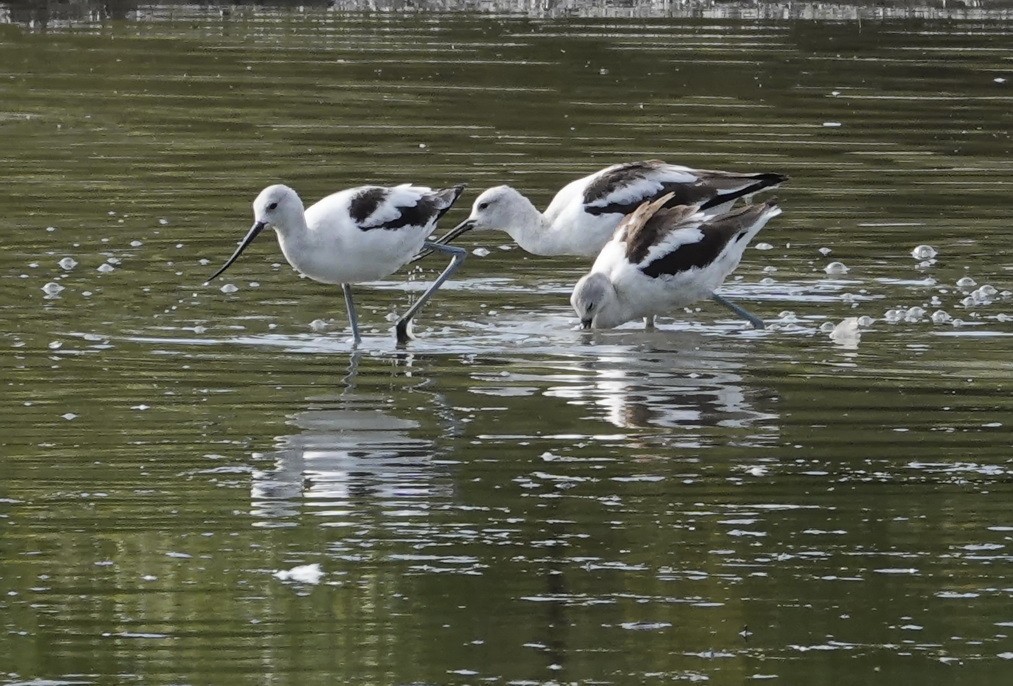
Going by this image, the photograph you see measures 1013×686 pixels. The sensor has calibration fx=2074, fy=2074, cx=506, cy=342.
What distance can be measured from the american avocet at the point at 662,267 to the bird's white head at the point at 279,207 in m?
1.55

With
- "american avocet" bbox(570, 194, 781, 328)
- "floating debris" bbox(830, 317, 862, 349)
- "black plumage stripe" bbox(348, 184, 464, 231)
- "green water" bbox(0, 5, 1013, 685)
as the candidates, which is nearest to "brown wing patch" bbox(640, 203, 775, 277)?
"american avocet" bbox(570, 194, 781, 328)

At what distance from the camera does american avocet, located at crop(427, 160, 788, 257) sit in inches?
472

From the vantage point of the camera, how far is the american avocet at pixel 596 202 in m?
12.0

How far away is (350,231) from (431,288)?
0.83m

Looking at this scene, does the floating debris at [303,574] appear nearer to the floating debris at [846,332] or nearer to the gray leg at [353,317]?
the gray leg at [353,317]

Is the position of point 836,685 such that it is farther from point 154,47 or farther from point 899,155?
point 154,47

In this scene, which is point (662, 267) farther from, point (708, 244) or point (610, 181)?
point (610, 181)

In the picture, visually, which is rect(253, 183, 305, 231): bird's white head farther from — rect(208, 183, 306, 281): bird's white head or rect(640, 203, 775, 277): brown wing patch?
rect(640, 203, 775, 277): brown wing patch

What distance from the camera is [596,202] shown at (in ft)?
39.3

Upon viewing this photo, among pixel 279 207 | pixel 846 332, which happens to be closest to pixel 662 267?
pixel 846 332

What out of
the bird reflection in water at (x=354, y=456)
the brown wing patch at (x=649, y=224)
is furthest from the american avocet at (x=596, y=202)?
the bird reflection in water at (x=354, y=456)

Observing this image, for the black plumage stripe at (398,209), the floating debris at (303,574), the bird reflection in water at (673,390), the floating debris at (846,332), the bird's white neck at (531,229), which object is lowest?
the floating debris at (303,574)

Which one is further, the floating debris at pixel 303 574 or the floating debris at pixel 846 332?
the floating debris at pixel 846 332

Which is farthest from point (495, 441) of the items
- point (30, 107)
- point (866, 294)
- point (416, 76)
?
point (416, 76)
